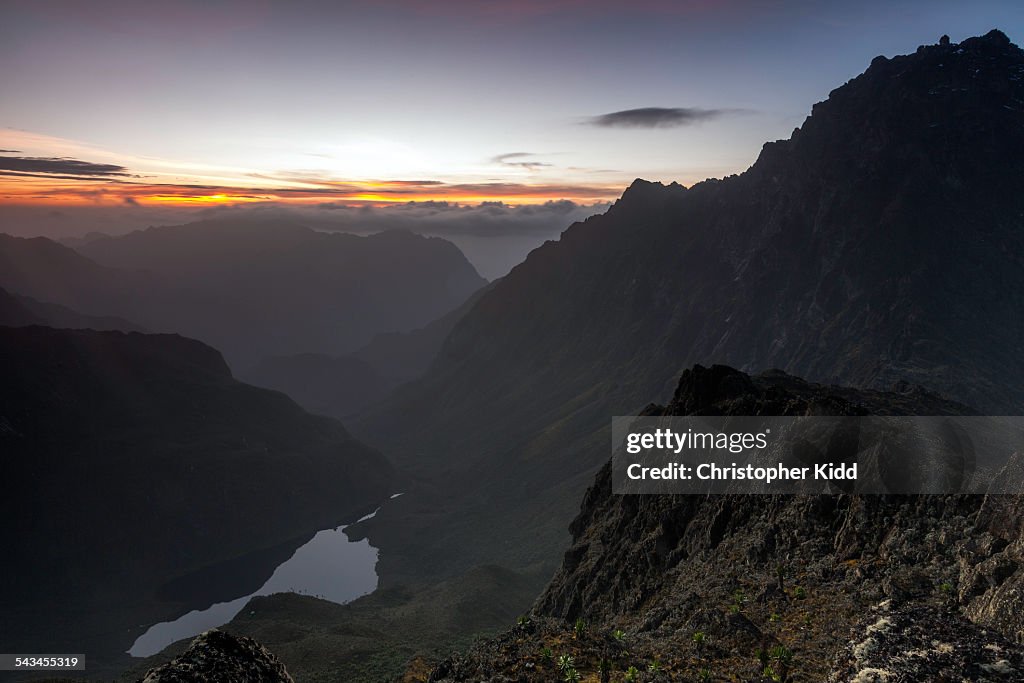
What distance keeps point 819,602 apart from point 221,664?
95.9ft

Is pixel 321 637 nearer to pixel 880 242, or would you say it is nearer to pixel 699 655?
pixel 699 655

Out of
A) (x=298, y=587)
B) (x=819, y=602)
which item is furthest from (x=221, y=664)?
(x=298, y=587)

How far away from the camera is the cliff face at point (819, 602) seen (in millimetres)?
23328

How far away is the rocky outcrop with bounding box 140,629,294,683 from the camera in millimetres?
12742

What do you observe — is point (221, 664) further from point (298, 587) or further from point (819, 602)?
point (298, 587)

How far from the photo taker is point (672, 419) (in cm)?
7000

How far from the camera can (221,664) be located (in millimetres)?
13352

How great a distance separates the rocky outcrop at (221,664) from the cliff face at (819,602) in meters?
16.0

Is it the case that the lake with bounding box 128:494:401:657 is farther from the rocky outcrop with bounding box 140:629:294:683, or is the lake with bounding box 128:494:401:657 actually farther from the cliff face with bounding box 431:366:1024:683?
the rocky outcrop with bounding box 140:629:294:683

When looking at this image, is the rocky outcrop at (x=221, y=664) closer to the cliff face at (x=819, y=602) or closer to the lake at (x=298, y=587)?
the cliff face at (x=819, y=602)

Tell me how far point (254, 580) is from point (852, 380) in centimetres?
17917

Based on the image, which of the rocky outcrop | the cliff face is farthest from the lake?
the rocky outcrop

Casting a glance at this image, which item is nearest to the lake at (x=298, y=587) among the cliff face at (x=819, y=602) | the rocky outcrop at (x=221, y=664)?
the cliff face at (x=819, y=602)

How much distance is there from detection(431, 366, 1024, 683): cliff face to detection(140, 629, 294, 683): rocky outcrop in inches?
629
